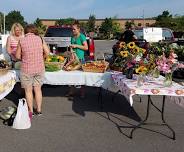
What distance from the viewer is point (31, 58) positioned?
306 inches

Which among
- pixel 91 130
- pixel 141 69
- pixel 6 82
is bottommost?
pixel 91 130

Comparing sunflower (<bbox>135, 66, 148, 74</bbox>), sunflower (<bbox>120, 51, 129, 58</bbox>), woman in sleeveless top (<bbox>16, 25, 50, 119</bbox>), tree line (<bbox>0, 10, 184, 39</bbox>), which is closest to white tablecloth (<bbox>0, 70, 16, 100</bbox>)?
woman in sleeveless top (<bbox>16, 25, 50, 119</bbox>)

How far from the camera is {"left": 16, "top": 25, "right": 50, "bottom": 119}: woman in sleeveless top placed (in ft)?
25.4

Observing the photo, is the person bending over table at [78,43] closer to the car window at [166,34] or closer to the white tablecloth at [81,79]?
the white tablecloth at [81,79]

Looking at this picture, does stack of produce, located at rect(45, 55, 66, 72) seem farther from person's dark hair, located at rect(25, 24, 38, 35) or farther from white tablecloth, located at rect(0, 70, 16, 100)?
person's dark hair, located at rect(25, 24, 38, 35)

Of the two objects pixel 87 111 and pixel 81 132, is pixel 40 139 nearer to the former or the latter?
pixel 81 132

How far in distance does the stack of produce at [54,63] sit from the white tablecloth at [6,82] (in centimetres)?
74

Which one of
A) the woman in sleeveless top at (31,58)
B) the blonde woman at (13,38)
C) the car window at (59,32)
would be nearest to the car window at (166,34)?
the car window at (59,32)

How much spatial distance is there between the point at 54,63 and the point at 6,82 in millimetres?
1169

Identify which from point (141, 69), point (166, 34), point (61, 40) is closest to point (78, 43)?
point (141, 69)

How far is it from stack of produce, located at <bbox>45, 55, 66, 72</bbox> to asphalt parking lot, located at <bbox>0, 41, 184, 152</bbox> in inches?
33.6

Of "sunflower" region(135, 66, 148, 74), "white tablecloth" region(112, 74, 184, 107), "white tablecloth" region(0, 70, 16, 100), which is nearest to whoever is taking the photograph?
"white tablecloth" region(112, 74, 184, 107)

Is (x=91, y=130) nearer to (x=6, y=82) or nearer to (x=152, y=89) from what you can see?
(x=152, y=89)

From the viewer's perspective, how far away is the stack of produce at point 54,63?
28.7 ft
